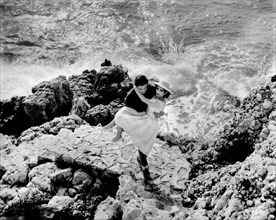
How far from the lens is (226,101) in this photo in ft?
38.2

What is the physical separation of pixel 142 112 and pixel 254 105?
6.60 feet

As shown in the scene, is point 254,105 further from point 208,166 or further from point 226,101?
point 226,101

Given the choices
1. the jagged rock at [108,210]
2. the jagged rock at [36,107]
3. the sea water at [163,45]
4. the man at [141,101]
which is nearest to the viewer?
the jagged rock at [108,210]

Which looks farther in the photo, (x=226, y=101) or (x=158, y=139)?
(x=226, y=101)

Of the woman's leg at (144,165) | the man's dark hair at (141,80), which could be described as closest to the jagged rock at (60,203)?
the woman's leg at (144,165)

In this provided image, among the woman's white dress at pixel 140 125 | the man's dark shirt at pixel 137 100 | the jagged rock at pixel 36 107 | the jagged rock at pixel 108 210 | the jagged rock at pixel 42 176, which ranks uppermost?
the man's dark shirt at pixel 137 100

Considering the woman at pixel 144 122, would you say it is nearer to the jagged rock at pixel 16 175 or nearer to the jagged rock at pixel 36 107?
the jagged rock at pixel 16 175

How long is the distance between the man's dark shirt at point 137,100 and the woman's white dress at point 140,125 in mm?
76

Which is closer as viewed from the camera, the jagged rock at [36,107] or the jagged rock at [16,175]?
the jagged rock at [16,175]

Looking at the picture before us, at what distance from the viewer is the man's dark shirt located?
5.66m

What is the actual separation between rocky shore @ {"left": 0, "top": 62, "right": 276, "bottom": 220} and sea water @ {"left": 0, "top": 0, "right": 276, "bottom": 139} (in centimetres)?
413

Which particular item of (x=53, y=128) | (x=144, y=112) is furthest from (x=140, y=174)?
(x=53, y=128)

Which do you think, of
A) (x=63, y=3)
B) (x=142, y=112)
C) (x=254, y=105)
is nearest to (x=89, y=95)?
(x=142, y=112)

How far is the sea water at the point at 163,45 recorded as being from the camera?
40.2 ft
